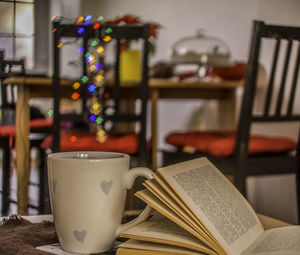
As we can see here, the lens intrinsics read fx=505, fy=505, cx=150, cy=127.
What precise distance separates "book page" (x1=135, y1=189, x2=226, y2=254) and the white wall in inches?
61.5

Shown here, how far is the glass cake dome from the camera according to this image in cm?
217

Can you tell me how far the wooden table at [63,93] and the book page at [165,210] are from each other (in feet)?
0.28

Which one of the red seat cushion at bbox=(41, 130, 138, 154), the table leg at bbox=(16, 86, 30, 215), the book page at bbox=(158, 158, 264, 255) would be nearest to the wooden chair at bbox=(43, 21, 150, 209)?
the red seat cushion at bbox=(41, 130, 138, 154)

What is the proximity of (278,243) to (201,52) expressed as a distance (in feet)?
5.63

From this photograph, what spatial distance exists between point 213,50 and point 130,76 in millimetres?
384

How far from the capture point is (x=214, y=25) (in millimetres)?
2814

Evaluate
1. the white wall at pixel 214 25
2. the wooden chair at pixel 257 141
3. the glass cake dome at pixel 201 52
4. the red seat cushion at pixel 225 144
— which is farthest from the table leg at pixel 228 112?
the wooden chair at pixel 257 141

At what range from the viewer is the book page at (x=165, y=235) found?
19.9 inches

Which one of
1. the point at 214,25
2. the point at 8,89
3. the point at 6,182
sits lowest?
the point at 6,182

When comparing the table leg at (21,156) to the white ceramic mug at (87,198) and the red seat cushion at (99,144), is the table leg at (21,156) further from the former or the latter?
the red seat cushion at (99,144)

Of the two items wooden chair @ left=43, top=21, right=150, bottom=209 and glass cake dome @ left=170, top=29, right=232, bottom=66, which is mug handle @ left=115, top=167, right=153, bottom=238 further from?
glass cake dome @ left=170, top=29, right=232, bottom=66

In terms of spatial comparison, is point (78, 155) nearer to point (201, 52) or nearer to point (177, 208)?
point (177, 208)

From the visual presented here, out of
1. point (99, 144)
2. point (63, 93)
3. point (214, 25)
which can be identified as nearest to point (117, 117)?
point (99, 144)

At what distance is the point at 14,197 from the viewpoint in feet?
2.58
